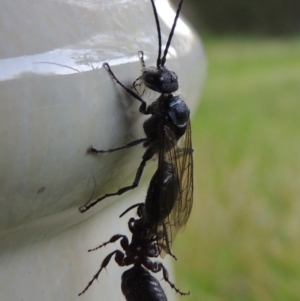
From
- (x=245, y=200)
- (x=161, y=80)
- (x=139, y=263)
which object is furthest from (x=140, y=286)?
(x=245, y=200)

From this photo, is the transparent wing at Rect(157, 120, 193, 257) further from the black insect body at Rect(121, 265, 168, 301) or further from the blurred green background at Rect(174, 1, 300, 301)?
the blurred green background at Rect(174, 1, 300, 301)

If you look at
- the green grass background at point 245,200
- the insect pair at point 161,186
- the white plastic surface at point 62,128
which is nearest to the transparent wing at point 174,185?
the insect pair at point 161,186

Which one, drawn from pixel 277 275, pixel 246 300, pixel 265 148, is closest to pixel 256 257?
pixel 277 275

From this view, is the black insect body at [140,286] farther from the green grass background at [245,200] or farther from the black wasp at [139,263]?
the green grass background at [245,200]

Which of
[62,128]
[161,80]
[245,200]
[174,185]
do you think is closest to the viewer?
[62,128]

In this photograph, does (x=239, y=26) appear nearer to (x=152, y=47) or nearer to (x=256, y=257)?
(x=256, y=257)

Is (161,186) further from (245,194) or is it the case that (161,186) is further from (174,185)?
(245,194)

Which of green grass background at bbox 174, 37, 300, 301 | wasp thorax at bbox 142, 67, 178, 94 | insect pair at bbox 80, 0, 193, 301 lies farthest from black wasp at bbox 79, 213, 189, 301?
green grass background at bbox 174, 37, 300, 301
